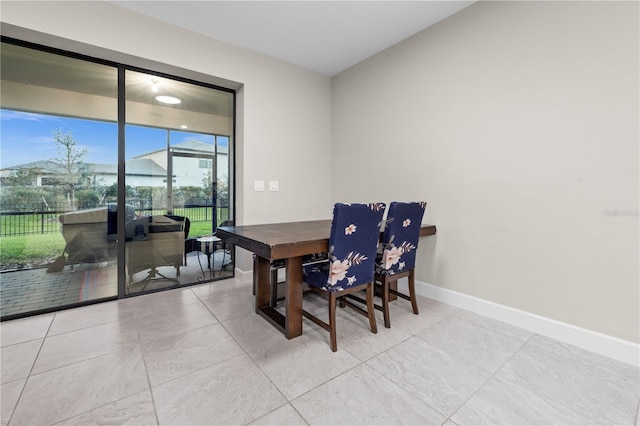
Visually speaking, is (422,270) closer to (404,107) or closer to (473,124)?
(473,124)

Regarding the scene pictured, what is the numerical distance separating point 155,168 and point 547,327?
395cm

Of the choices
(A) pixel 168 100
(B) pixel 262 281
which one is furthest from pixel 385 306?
(A) pixel 168 100

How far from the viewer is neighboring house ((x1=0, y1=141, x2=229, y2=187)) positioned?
2.50 m

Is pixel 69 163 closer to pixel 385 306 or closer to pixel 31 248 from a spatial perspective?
pixel 31 248

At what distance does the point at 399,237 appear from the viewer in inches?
90.7

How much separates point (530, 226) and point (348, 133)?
2452 mm

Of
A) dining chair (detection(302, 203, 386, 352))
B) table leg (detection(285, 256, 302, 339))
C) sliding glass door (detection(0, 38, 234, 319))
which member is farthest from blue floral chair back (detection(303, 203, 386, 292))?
sliding glass door (detection(0, 38, 234, 319))

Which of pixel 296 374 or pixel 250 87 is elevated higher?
pixel 250 87

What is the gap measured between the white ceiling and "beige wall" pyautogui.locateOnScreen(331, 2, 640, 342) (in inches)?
10.2

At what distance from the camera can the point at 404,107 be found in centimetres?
318

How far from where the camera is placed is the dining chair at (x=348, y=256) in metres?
1.91

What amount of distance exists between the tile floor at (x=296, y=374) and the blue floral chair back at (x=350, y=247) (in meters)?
0.46

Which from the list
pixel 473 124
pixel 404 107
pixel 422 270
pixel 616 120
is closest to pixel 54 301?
pixel 422 270

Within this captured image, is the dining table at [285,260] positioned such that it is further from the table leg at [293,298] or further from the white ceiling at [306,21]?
the white ceiling at [306,21]
